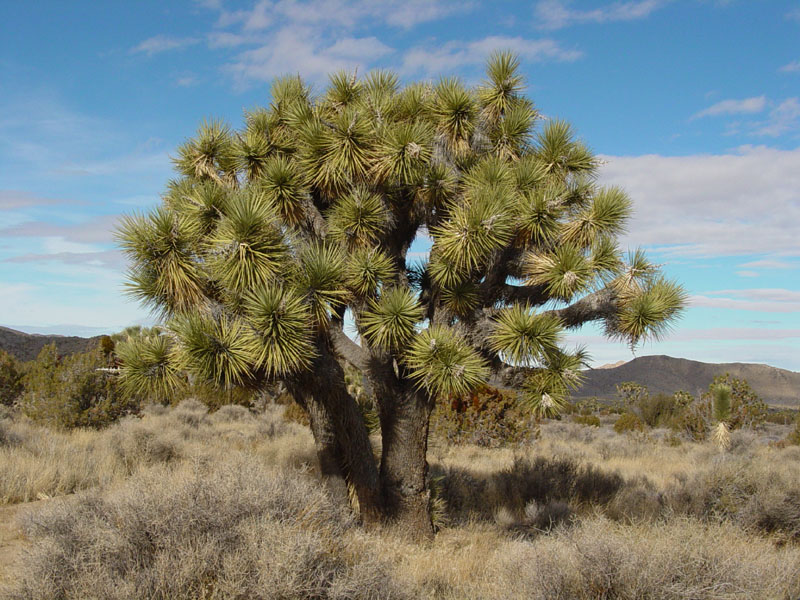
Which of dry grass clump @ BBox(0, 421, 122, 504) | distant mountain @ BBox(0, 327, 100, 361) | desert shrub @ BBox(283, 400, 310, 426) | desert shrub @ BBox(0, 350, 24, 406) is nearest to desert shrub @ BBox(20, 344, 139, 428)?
dry grass clump @ BBox(0, 421, 122, 504)

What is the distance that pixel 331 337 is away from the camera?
682 cm

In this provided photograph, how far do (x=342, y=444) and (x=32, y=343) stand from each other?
101ft

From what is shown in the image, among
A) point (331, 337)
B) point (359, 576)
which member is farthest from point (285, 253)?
point (359, 576)

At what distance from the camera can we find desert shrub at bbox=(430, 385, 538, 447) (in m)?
15.4

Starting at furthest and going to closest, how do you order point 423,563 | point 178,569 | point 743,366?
point 743,366 → point 423,563 → point 178,569

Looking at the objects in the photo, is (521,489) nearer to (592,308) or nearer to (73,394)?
(592,308)

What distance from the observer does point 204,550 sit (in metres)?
3.75

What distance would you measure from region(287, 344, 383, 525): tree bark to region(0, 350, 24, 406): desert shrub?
12711 millimetres

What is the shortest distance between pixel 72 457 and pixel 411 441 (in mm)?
5567

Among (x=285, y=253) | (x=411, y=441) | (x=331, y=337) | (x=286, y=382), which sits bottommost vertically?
(x=411, y=441)

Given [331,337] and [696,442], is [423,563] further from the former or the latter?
[696,442]

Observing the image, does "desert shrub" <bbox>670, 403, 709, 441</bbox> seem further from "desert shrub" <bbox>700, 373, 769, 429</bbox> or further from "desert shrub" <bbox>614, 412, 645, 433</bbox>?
"desert shrub" <bbox>614, 412, 645, 433</bbox>

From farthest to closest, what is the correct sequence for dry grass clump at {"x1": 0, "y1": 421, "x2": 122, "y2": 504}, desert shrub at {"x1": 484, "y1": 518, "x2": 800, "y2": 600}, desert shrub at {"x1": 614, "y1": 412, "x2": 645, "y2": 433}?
desert shrub at {"x1": 614, "y1": 412, "x2": 645, "y2": 433}
dry grass clump at {"x1": 0, "y1": 421, "x2": 122, "y2": 504}
desert shrub at {"x1": 484, "y1": 518, "x2": 800, "y2": 600}

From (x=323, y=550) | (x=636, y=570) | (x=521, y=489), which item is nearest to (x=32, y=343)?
(x=521, y=489)
